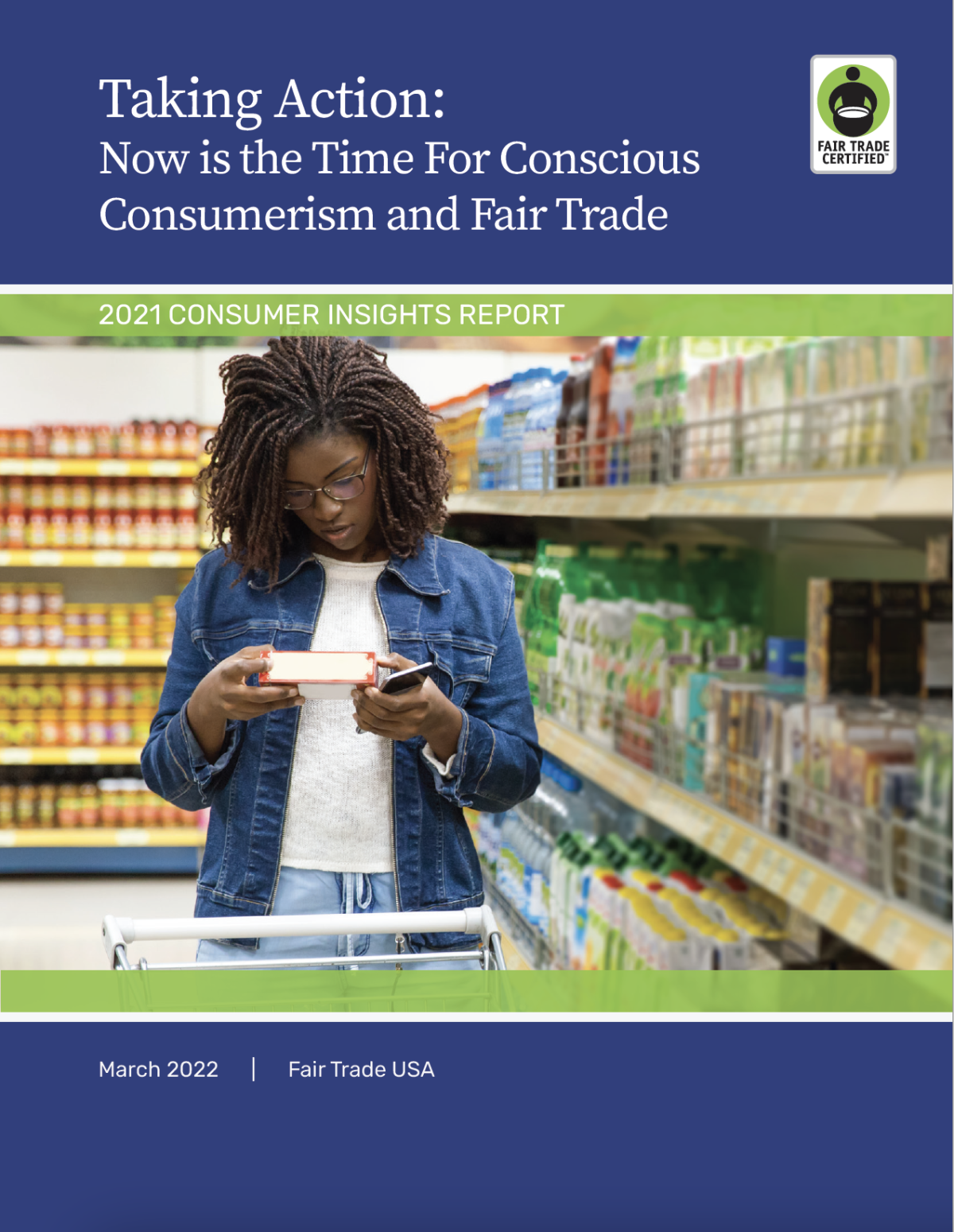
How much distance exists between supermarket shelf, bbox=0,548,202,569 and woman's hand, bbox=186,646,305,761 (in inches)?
125

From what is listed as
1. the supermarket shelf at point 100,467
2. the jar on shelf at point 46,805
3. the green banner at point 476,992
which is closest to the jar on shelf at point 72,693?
the jar on shelf at point 46,805

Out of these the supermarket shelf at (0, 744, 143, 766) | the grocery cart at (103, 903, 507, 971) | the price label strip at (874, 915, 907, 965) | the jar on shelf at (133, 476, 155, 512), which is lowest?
the supermarket shelf at (0, 744, 143, 766)

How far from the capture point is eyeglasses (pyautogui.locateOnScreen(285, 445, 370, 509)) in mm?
1569

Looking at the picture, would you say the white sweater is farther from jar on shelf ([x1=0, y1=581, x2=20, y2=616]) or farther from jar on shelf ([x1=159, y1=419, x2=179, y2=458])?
jar on shelf ([x1=0, y1=581, x2=20, y2=616])

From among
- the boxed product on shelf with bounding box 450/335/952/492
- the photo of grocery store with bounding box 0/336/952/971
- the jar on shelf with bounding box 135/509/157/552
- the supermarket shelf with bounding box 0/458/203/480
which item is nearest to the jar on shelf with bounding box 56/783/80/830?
→ the jar on shelf with bounding box 135/509/157/552

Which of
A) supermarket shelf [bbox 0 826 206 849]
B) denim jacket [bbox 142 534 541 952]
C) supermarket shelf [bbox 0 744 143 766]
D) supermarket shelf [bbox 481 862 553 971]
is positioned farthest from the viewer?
supermarket shelf [bbox 0 744 143 766]

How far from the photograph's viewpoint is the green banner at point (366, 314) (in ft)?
5.86

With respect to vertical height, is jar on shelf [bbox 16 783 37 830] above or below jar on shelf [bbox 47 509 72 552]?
below
